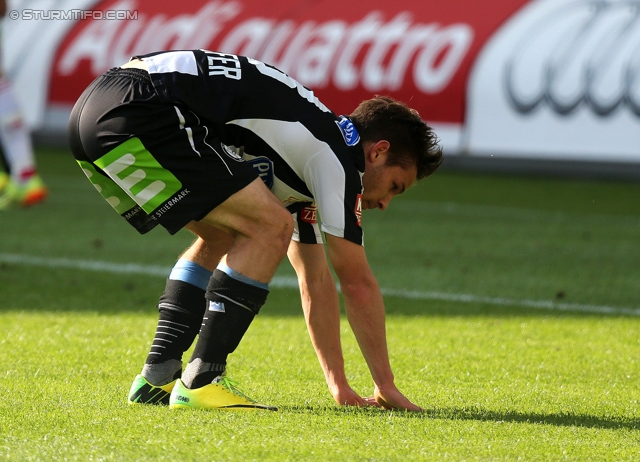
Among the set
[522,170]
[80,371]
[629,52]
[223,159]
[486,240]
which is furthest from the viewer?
[522,170]

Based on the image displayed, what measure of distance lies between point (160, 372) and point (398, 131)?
1146 mm

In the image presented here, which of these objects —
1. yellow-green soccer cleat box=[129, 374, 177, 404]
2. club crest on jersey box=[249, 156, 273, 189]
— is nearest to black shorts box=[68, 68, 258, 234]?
club crest on jersey box=[249, 156, 273, 189]

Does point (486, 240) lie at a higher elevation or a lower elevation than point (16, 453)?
lower

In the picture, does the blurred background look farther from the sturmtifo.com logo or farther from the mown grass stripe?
the mown grass stripe

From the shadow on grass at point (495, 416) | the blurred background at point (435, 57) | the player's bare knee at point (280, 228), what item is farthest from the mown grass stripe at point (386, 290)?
the blurred background at point (435, 57)

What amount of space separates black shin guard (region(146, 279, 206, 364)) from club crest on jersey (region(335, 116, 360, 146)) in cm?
75

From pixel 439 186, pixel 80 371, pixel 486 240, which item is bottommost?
pixel 439 186

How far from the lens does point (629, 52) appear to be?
12.5 meters

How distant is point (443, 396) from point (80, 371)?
4.55ft

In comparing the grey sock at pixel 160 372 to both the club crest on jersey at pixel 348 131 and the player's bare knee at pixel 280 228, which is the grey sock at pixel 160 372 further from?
the club crest on jersey at pixel 348 131

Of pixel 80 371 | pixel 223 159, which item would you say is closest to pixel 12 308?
pixel 80 371

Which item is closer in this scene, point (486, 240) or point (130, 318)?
point (130, 318)

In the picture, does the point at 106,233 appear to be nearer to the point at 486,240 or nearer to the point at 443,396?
the point at 486,240

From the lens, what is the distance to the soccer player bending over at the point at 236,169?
366 cm
